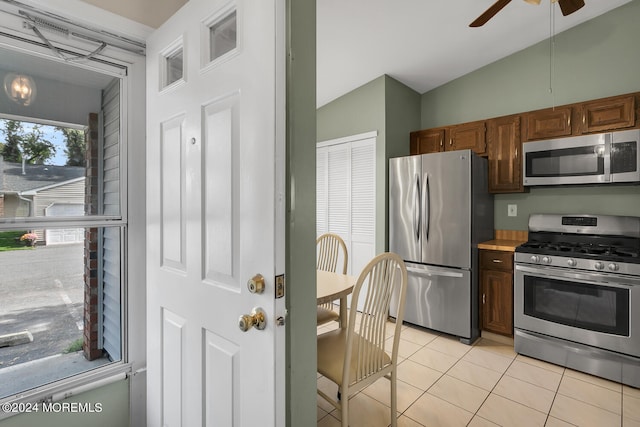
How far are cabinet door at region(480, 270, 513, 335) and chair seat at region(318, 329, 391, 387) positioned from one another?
175 centimetres

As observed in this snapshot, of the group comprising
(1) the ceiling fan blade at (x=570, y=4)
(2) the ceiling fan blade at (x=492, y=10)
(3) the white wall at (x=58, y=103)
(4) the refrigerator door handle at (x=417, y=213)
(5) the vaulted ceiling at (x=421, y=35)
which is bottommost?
(4) the refrigerator door handle at (x=417, y=213)

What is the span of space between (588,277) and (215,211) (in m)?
2.82

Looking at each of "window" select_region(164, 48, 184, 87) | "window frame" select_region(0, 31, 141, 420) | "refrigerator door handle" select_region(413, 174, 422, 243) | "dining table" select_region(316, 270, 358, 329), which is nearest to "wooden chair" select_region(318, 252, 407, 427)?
"dining table" select_region(316, 270, 358, 329)

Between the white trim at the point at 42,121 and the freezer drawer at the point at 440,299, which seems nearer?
the white trim at the point at 42,121

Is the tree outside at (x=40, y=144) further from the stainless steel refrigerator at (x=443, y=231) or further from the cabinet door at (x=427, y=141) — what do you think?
the cabinet door at (x=427, y=141)

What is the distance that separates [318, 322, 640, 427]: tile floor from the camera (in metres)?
1.93

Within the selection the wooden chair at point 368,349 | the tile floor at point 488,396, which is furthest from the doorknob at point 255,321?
the tile floor at point 488,396

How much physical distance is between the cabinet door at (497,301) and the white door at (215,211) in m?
2.73

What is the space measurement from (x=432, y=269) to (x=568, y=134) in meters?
1.78

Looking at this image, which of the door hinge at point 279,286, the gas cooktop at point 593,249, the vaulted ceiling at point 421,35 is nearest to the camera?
the door hinge at point 279,286

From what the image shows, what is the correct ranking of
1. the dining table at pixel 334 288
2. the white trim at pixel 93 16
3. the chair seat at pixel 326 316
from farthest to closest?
the chair seat at pixel 326 316 → the dining table at pixel 334 288 → the white trim at pixel 93 16

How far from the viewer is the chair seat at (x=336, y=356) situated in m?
1.58

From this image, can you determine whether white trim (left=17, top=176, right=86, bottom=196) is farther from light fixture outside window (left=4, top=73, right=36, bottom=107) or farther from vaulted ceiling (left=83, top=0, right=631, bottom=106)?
vaulted ceiling (left=83, top=0, right=631, bottom=106)

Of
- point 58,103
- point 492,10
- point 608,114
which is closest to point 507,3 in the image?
point 492,10
